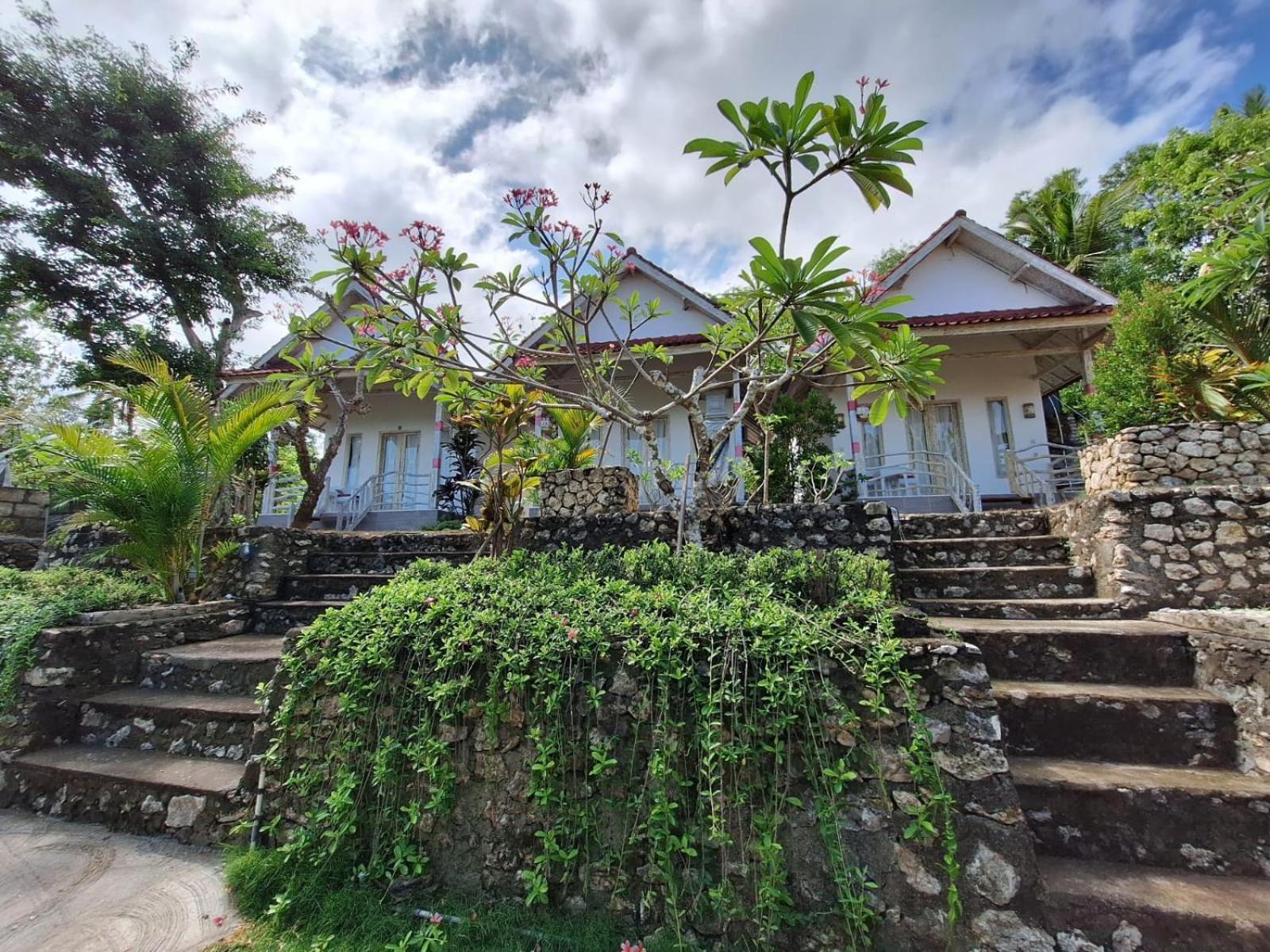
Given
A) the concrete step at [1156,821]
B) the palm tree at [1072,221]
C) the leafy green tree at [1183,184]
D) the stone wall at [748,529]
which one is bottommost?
the concrete step at [1156,821]

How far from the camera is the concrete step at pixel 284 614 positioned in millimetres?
4574

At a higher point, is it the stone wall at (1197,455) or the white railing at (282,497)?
the white railing at (282,497)

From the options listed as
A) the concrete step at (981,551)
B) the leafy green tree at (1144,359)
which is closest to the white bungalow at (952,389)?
the leafy green tree at (1144,359)

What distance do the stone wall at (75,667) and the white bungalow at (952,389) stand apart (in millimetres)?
5709

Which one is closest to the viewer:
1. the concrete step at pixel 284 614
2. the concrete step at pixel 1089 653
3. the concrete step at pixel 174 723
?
the concrete step at pixel 1089 653

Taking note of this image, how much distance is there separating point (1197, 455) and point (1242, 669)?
2.46 m

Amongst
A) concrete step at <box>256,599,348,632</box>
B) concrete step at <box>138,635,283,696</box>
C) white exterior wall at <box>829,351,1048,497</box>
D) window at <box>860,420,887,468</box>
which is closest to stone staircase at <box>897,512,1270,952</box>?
concrete step at <box>138,635,283,696</box>

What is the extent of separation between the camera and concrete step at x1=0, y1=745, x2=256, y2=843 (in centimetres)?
263

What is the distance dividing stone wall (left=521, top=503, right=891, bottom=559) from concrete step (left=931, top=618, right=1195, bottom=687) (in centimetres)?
124

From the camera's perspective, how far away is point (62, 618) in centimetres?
348

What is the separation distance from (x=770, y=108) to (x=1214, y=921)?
3.94m

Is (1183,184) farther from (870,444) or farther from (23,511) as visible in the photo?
(23,511)

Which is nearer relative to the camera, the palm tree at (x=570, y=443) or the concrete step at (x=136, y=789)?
the concrete step at (x=136, y=789)

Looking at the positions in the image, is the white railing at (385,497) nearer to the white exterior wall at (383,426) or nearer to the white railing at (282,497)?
the white exterior wall at (383,426)
